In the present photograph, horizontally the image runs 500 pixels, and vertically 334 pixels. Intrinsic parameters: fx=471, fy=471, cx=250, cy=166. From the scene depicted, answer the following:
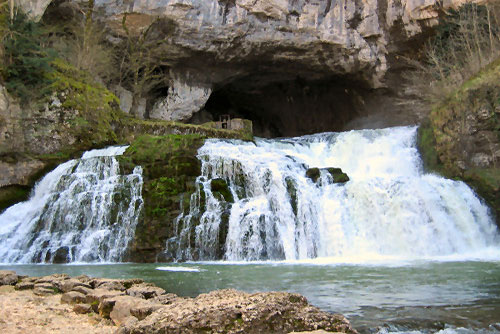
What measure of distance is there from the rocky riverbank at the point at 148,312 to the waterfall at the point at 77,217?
558 centimetres

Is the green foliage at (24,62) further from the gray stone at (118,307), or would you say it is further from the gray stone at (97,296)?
the gray stone at (118,307)

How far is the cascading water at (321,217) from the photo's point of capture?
11461 millimetres

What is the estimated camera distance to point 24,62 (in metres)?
14.9

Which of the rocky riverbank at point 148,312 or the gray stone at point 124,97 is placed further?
the gray stone at point 124,97

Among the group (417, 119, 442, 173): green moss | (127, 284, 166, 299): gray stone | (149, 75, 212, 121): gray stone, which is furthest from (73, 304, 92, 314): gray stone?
(149, 75, 212, 121): gray stone

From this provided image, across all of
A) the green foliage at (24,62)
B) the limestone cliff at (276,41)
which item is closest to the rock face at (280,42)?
the limestone cliff at (276,41)

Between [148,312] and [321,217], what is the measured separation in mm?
8806

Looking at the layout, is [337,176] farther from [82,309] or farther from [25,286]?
[82,309]

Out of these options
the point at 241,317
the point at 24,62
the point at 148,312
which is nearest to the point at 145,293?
the point at 148,312

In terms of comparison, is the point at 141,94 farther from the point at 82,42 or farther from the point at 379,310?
the point at 379,310

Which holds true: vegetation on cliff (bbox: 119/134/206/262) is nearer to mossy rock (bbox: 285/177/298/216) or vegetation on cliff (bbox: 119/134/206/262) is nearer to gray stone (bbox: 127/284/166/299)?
mossy rock (bbox: 285/177/298/216)

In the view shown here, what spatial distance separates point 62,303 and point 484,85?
549 inches

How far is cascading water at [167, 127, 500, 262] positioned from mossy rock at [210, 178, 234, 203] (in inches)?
4.4

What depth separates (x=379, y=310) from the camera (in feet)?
14.9
